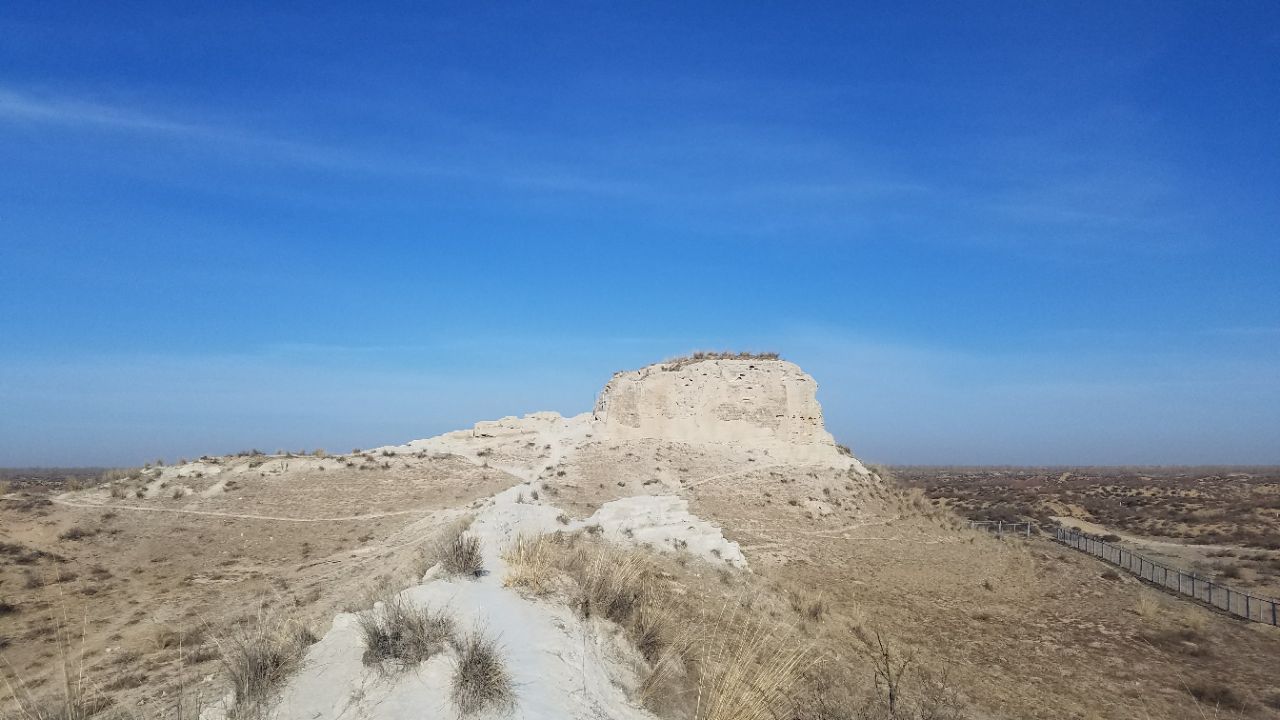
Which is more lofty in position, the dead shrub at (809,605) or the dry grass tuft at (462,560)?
the dry grass tuft at (462,560)

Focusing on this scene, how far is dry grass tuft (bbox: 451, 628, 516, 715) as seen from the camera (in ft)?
14.4

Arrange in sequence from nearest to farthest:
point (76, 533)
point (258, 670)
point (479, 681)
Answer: point (479, 681)
point (258, 670)
point (76, 533)

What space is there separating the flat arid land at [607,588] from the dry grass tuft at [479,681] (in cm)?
2

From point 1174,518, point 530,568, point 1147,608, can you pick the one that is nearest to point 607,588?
point 530,568

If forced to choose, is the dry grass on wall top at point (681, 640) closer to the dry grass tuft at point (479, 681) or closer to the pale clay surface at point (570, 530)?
the pale clay surface at point (570, 530)

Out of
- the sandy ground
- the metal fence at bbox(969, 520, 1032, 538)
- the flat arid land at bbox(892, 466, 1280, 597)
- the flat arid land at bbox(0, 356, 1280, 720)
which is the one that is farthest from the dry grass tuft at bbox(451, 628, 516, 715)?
the flat arid land at bbox(892, 466, 1280, 597)

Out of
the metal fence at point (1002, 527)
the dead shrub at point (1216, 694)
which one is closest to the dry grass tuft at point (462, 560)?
the dead shrub at point (1216, 694)

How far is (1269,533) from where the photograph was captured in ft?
105

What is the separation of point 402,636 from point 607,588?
291cm

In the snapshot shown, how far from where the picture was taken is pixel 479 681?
4.53 meters

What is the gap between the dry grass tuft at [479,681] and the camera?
4402mm

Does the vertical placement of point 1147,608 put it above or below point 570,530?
below

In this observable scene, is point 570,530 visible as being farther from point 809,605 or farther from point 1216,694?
point 1216,694

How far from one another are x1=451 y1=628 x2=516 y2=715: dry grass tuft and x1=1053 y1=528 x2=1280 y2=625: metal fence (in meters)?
19.9
